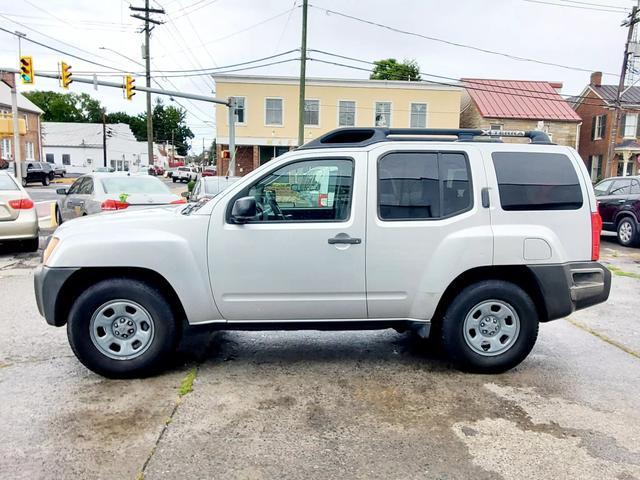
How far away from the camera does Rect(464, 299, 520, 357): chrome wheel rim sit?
4180 mm

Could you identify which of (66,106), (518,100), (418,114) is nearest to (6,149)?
(418,114)

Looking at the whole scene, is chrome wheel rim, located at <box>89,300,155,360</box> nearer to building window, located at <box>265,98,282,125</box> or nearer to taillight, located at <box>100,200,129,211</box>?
taillight, located at <box>100,200,129,211</box>

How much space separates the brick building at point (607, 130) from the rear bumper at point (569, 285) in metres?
35.1

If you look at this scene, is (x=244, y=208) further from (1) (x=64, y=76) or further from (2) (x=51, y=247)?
(1) (x=64, y=76)

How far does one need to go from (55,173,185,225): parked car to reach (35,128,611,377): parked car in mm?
4872

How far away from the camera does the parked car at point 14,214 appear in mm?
8914

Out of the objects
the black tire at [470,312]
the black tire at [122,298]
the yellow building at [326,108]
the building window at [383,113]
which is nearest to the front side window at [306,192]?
the black tire at [122,298]

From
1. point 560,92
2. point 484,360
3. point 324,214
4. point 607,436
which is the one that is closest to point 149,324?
point 324,214

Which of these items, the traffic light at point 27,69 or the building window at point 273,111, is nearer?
the traffic light at point 27,69

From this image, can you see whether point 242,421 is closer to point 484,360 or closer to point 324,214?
point 324,214

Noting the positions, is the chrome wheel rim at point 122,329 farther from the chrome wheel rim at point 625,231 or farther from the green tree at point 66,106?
the green tree at point 66,106

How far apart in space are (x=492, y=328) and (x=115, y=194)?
23.7ft

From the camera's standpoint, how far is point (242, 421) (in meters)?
3.41

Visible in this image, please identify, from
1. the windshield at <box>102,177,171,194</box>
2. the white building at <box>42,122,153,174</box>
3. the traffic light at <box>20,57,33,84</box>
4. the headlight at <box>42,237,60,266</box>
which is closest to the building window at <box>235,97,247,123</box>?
the traffic light at <box>20,57,33,84</box>
